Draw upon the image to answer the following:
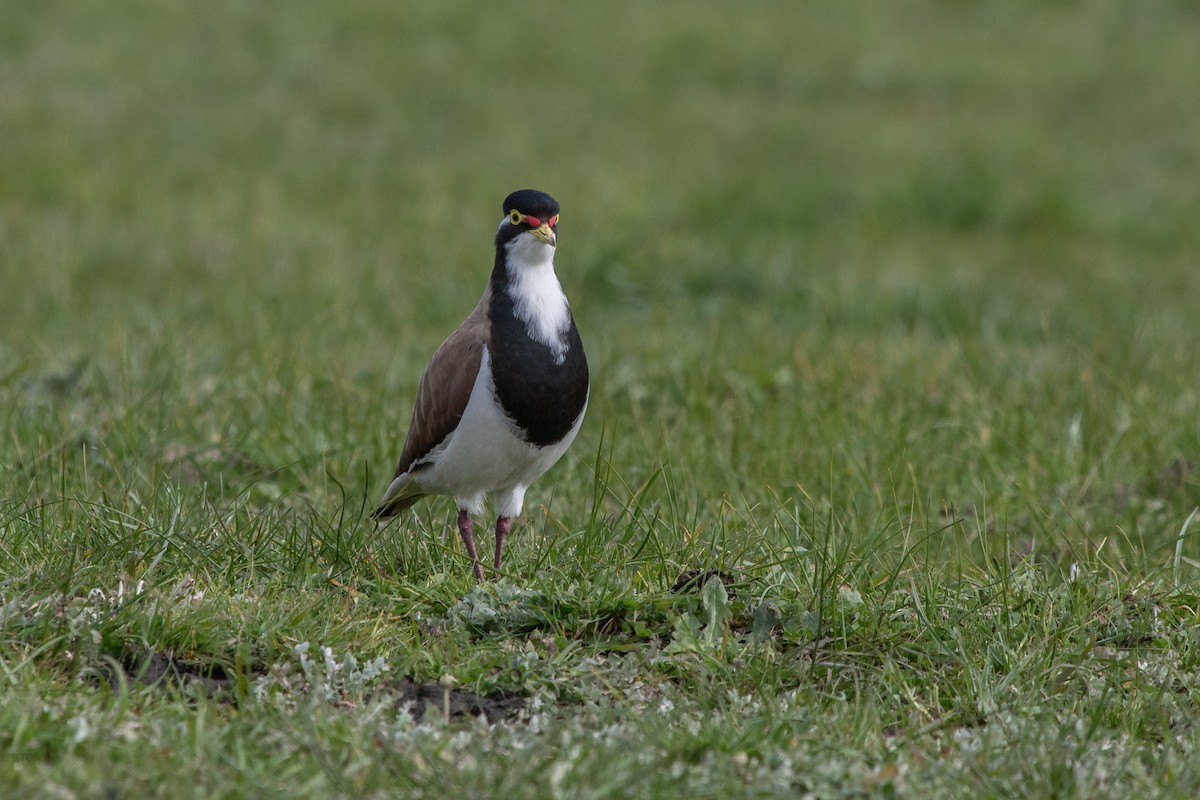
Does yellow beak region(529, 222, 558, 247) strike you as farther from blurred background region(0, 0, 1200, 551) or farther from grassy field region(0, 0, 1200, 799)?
blurred background region(0, 0, 1200, 551)

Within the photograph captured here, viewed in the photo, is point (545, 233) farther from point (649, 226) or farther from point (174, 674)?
point (649, 226)

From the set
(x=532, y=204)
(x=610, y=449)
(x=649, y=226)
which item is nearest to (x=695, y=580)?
(x=610, y=449)

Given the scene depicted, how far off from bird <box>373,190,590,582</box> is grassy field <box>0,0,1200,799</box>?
0.27m

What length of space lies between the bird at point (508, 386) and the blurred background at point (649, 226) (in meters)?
0.72

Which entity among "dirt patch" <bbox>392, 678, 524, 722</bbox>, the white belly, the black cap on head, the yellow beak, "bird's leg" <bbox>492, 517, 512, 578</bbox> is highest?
the black cap on head

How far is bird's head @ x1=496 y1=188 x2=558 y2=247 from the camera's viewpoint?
4.68 metres

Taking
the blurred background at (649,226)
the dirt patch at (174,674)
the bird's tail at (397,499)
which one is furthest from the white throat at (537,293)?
the dirt patch at (174,674)

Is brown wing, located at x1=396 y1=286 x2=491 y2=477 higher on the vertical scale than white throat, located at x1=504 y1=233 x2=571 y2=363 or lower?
lower

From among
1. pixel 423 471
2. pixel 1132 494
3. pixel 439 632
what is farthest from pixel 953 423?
pixel 439 632

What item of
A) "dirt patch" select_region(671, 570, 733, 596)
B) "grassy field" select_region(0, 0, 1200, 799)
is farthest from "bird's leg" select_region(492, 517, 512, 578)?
"dirt patch" select_region(671, 570, 733, 596)

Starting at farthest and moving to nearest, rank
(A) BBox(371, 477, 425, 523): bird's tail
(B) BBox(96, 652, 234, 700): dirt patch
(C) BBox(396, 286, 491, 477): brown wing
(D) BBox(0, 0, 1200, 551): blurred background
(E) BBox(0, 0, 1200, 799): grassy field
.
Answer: (D) BBox(0, 0, 1200, 551): blurred background < (A) BBox(371, 477, 425, 523): bird's tail < (C) BBox(396, 286, 491, 477): brown wing < (B) BBox(96, 652, 234, 700): dirt patch < (E) BBox(0, 0, 1200, 799): grassy field

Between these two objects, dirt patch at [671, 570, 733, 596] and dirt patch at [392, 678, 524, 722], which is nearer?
dirt patch at [392, 678, 524, 722]

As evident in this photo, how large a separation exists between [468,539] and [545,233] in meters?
1.00

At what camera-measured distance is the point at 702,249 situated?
33.9 ft
